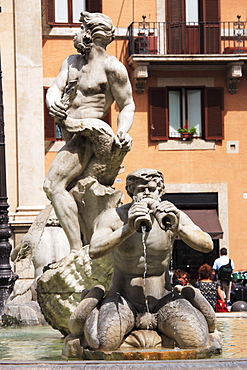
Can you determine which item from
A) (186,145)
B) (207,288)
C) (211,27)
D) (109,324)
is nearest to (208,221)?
(186,145)

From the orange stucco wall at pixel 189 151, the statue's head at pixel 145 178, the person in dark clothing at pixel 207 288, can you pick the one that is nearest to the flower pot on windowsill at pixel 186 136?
the orange stucco wall at pixel 189 151

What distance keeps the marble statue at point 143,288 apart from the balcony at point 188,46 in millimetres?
24469

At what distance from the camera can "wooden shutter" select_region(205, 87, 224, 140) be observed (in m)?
32.0

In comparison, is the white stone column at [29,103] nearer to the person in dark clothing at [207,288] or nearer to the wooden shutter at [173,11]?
the wooden shutter at [173,11]

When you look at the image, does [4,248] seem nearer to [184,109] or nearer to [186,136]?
[186,136]

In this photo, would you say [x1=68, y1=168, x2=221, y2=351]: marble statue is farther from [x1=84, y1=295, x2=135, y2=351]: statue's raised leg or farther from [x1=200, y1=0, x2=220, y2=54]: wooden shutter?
[x1=200, y1=0, x2=220, y2=54]: wooden shutter

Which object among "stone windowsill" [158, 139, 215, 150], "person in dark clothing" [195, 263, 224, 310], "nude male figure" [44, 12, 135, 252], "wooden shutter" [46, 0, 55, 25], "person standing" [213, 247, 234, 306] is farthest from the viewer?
"stone windowsill" [158, 139, 215, 150]

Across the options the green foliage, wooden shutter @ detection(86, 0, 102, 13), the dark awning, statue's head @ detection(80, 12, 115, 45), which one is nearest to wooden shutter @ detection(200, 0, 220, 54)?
the green foliage

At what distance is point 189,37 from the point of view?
32.1 meters

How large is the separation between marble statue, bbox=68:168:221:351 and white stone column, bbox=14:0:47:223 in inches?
791

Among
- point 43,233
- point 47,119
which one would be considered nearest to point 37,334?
point 43,233

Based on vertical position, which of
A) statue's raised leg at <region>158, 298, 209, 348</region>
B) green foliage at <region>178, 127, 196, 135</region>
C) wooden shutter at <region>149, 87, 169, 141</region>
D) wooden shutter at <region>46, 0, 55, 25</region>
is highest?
wooden shutter at <region>46, 0, 55, 25</region>

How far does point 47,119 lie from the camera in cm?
3072

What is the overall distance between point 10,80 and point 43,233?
16.9 meters
